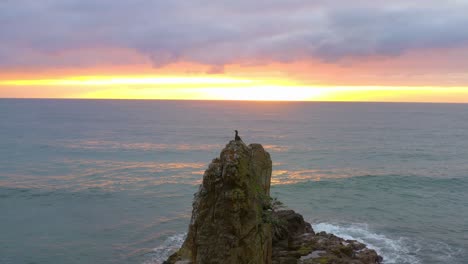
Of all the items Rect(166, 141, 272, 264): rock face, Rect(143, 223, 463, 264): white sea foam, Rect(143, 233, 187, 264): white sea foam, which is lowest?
Rect(143, 233, 187, 264): white sea foam

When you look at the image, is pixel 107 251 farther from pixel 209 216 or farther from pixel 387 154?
pixel 387 154

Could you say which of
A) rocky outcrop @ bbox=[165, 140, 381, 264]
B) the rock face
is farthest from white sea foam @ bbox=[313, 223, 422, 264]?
the rock face

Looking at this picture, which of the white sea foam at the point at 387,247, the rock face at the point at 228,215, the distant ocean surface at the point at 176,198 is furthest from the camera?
the distant ocean surface at the point at 176,198

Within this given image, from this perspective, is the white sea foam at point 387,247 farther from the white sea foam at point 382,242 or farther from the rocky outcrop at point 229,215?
the rocky outcrop at point 229,215

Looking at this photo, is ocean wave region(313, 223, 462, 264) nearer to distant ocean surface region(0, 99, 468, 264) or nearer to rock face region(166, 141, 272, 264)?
distant ocean surface region(0, 99, 468, 264)

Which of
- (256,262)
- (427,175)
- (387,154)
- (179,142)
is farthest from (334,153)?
(256,262)

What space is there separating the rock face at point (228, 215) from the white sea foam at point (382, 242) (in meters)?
17.2

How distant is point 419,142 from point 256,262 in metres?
102

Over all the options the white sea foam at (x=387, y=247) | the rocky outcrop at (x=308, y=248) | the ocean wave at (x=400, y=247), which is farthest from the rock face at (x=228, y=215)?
the ocean wave at (x=400, y=247)

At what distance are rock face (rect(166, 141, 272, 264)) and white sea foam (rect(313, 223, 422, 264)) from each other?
56.4ft

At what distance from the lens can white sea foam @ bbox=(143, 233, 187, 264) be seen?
104 feet

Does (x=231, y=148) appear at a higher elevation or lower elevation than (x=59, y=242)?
higher

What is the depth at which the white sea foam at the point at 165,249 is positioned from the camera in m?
31.6

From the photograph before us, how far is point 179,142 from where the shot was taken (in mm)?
107312
